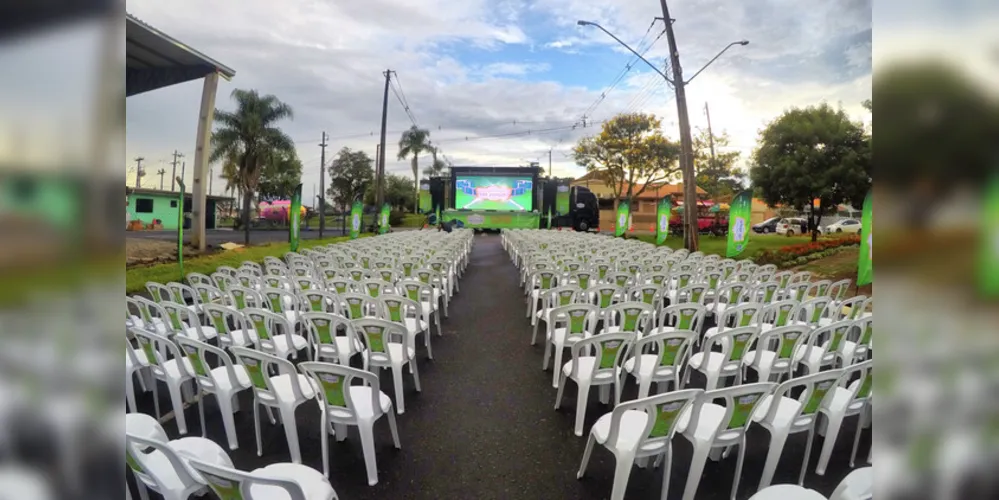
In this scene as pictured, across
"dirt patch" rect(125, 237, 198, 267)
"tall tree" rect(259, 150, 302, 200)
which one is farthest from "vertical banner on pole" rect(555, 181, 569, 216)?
"dirt patch" rect(125, 237, 198, 267)

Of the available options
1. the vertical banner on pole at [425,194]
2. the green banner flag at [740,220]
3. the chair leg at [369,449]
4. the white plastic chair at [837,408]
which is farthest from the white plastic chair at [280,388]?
the vertical banner on pole at [425,194]

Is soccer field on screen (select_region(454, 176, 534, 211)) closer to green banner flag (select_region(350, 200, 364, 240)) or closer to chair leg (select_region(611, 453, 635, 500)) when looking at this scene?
green banner flag (select_region(350, 200, 364, 240))

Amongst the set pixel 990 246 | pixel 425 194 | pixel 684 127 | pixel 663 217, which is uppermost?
pixel 684 127

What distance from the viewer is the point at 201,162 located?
1282 cm

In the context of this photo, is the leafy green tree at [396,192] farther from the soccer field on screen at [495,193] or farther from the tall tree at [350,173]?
the soccer field on screen at [495,193]

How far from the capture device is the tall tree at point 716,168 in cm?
2698

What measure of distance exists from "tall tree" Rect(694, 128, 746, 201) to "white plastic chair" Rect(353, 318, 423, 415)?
2551cm

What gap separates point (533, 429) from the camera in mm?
3561

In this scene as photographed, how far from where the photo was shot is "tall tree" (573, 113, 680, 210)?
25953 millimetres

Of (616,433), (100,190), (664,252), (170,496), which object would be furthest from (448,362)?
(664,252)

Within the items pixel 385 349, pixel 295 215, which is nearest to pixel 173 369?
pixel 385 349

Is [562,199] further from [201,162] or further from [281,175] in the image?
[281,175]

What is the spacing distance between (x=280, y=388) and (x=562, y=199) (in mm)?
25094

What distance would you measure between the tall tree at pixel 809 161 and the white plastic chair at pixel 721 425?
8669mm
